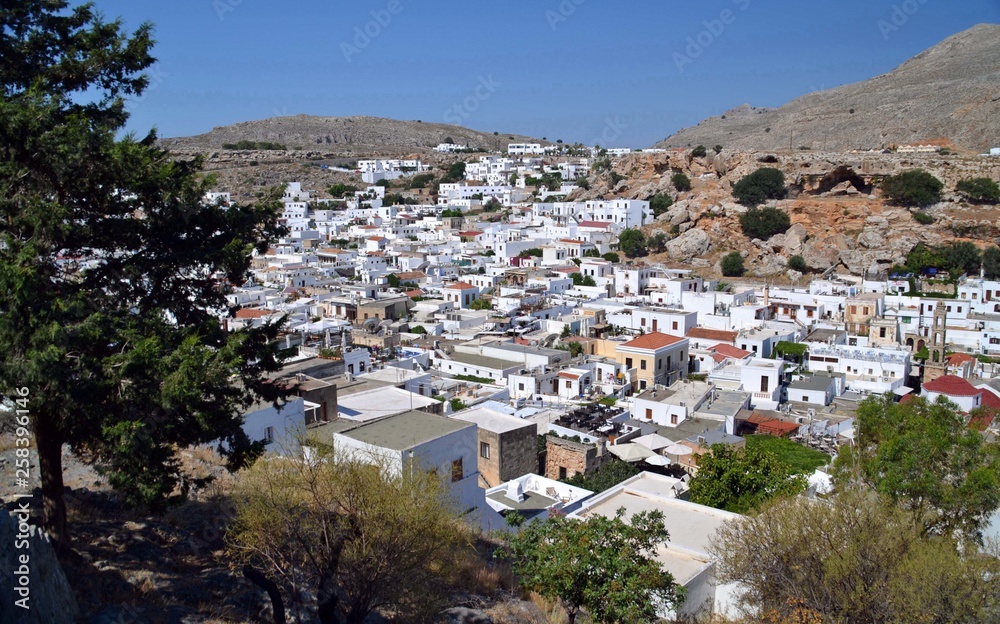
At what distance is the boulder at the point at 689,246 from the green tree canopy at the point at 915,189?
11.2 metres

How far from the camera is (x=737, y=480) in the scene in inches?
413

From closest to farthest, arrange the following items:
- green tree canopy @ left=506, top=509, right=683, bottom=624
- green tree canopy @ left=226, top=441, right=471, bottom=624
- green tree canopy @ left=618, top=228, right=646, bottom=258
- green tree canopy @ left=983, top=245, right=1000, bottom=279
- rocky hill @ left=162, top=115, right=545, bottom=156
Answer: green tree canopy @ left=226, top=441, right=471, bottom=624 < green tree canopy @ left=506, top=509, right=683, bottom=624 < green tree canopy @ left=983, top=245, right=1000, bottom=279 < green tree canopy @ left=618, top=228, right=646, bottom=258 < rocky hill @ left=162, top=115, right=545, bottom=156

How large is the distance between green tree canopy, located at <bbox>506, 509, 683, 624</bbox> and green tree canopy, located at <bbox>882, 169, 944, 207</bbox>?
1764 inches

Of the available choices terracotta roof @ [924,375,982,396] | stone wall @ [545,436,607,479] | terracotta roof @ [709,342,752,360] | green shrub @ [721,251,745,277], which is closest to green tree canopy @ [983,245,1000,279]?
green shrub @ [721,251,745,277]

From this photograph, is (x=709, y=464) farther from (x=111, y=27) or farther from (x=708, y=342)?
(x=708, y=342)

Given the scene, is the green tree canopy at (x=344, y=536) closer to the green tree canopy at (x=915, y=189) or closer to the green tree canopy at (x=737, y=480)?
the green tree canopy at (x=737, y=480)

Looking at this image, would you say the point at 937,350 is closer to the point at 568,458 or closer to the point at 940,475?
the point at 568,458

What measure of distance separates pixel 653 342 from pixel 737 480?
567 inches

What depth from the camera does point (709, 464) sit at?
35.2 feet

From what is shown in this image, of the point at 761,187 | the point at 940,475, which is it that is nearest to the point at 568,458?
the point at 940,475

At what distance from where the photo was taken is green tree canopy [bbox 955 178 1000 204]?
4222 centimetres

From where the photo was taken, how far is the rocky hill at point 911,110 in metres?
58.5

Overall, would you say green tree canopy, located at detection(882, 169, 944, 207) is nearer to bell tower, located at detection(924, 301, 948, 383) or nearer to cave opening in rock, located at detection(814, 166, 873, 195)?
cave opening in rock, located at detection(814, 166, 873, 195)

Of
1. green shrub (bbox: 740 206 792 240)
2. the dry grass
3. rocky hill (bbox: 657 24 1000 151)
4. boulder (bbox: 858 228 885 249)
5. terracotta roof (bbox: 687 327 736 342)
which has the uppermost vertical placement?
rocky hill (bbox: 657 24 1000 151)
